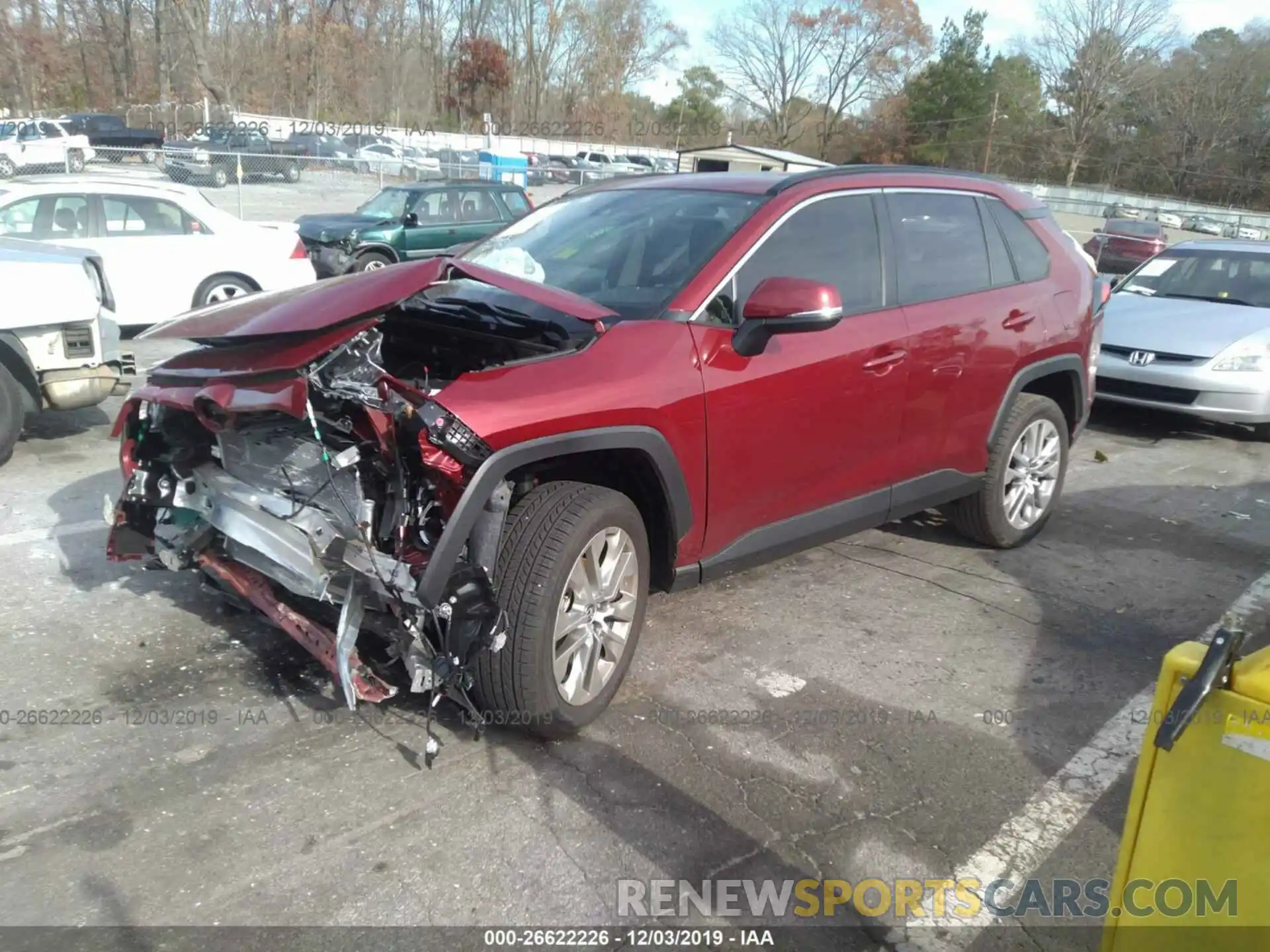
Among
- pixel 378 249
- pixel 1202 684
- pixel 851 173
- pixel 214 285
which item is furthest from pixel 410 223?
pixel 1202 684

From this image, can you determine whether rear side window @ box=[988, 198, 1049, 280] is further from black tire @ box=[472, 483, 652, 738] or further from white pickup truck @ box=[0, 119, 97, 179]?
white pickup truck @ box=[0, 119, 97, 179]

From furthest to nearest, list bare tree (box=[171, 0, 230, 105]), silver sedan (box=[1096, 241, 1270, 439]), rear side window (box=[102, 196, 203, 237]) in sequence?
bare tree (box=[171, 0, 230, 105])
rear side window (box=[102, 196, 203, 237])
silver sedan (box=[1096, 241, 1270, 439])

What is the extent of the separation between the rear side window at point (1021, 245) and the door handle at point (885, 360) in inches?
49.8

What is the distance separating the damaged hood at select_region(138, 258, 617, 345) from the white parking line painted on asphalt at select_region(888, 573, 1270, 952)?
6.76ft

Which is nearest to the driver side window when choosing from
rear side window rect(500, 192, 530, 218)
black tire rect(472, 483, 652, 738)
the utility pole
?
black tire rect(472, 483, 652, 738)

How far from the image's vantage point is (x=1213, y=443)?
8.46 m

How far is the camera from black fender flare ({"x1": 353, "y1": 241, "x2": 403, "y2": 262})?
14781 millimetres

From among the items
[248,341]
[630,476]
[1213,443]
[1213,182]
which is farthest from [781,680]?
[1213,182]

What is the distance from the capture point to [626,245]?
412 cm

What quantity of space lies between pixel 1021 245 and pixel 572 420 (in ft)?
10.5

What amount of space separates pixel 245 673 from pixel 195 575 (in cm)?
90

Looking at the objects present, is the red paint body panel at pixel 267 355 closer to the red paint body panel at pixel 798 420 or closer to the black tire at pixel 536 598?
the black tire at pixel 536 598

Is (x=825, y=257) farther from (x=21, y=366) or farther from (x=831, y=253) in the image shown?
(x=21, y=366)

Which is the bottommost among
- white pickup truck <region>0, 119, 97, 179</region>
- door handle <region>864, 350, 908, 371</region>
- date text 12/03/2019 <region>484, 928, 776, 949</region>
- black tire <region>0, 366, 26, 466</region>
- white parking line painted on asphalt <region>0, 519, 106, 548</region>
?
date text 12/03/2019 <region>484, 928, 776, 949</region>
